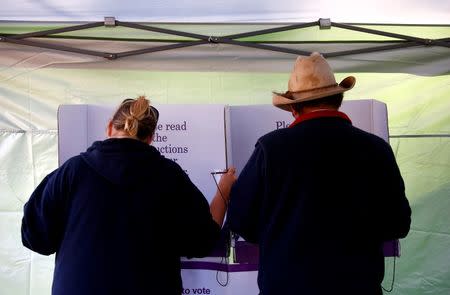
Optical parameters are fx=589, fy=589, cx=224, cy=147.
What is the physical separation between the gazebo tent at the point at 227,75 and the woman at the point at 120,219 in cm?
110

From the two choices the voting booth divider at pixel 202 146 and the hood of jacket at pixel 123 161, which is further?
the voting booth divider at pixel 202 146

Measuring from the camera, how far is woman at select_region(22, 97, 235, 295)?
62.0 inches

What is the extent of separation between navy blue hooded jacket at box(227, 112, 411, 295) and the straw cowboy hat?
0.11m

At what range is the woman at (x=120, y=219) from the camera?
1574mm

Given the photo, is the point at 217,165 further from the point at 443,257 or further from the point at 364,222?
the point at 443,257

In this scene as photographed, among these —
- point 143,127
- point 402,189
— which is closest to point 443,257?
point 402,189

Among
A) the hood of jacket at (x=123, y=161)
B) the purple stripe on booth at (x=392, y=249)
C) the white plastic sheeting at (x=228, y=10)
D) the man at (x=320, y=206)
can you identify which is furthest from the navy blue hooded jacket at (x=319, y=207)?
the white plastic sheeting at (x=228, y=10)

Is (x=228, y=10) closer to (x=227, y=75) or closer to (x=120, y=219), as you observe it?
(x=227, y=75)

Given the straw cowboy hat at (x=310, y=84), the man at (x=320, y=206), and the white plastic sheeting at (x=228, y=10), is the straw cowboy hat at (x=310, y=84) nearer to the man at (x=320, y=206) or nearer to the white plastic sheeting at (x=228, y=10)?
the man at (x=320, y=206)

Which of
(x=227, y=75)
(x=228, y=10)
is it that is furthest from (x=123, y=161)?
(x=227, y=75)

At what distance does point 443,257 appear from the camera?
3090 mm

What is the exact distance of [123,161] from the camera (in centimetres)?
161

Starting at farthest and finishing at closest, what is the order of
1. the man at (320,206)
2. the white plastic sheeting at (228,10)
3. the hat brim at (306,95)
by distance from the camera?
1. the white plastic sheeting at (228,10)
2. the hat brim at (306,95)
3. the man at (320,206)

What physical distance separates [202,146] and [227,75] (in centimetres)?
80
